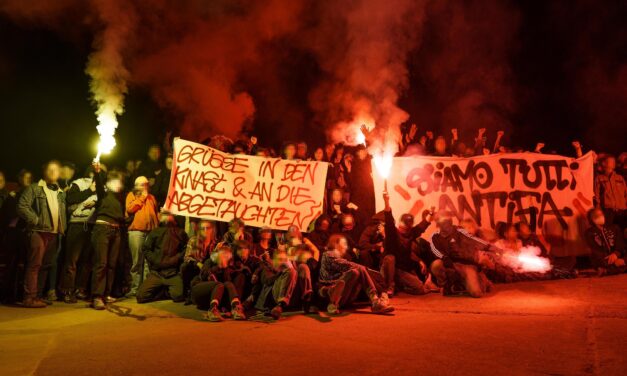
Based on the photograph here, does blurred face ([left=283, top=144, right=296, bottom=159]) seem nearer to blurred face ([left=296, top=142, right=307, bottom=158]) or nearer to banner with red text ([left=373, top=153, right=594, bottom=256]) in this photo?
blurred face ([left=296, top=142, right=307, bottom=158])

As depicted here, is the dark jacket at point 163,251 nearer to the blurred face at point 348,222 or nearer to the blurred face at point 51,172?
the blurred face at point 51,172

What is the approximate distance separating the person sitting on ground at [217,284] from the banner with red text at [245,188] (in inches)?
75.0

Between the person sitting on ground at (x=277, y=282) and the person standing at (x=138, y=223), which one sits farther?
the person standing at (x=138, y=223)

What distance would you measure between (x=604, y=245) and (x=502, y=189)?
6.59 feet

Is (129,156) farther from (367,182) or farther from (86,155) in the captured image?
(367,182)

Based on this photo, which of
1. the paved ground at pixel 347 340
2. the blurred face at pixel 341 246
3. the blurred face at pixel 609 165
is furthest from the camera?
the blurred face at pixel 609 165

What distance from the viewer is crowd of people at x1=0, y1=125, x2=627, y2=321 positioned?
7.58 meters

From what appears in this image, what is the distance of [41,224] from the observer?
8.31 m

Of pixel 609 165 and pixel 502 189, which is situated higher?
pixel 609 165

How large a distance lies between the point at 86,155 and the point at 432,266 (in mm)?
7438

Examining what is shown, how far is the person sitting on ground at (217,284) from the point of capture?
7.19m

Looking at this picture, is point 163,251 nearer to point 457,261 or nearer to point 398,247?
point 398,247

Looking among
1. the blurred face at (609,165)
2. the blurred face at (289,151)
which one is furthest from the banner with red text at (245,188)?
the blurred face at (609,165)

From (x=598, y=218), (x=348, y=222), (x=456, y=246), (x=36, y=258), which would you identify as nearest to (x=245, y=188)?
(x=348, y=222)
